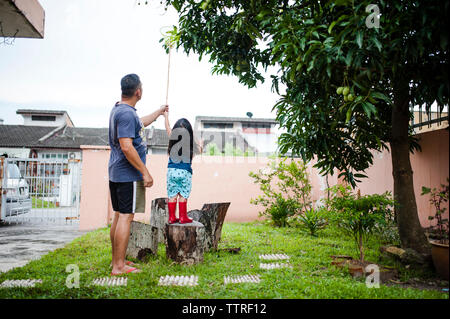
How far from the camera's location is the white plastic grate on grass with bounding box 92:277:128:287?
2.86 meters

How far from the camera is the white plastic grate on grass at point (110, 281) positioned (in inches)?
112

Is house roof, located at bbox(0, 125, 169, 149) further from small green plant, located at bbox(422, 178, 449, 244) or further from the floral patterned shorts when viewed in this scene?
small green plant, located at bbox(422, 178, 449, 244)

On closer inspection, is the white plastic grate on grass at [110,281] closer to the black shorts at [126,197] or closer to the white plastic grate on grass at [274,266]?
the black shorts at [126,197]

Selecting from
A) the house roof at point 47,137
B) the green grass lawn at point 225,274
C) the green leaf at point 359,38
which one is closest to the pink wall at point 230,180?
the green grass lawn at point 225,274

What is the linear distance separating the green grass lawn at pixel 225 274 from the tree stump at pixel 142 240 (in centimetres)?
14

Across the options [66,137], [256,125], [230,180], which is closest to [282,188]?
[230,180]

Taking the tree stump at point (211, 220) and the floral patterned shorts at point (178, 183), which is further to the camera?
the tree stump at point (211, 220)

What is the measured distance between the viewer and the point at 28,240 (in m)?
5.60

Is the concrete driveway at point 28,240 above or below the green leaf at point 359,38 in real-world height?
below

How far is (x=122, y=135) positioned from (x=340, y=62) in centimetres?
210

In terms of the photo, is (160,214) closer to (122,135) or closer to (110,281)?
(110,281)

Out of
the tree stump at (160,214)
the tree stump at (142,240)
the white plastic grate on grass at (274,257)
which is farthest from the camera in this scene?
the tree stump at (160,214)
